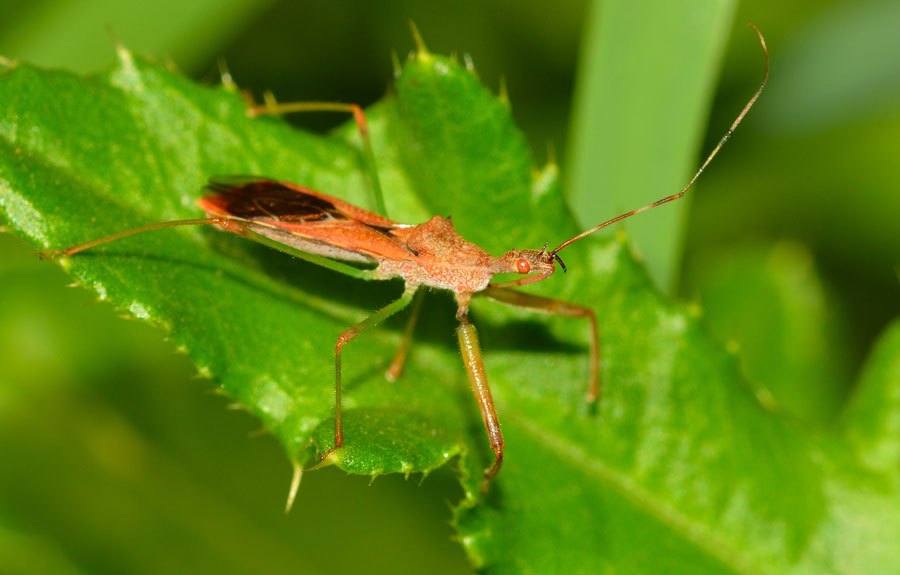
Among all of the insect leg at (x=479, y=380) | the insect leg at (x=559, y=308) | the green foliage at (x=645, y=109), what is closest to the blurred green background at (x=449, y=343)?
the green foliage at (x=645, y=109)

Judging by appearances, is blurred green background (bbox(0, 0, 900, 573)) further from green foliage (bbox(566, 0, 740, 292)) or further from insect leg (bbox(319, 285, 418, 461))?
insect leg (bbox(319, 285, 418, 461))

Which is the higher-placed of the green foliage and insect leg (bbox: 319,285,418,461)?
the green foliage

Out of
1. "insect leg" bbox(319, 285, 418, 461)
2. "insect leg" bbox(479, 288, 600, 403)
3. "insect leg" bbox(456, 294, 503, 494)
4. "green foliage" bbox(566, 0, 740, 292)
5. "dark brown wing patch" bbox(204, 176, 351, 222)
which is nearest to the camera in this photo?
"insect leg" bbox(319, 285, 418, 461)

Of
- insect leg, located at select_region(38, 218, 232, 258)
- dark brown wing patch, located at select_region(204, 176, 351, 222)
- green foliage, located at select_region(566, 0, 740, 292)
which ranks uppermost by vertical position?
green foliage, located at select_region(566, 0, 740, 292)

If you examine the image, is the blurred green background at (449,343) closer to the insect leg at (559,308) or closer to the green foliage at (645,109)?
the green foliage at (645,109)

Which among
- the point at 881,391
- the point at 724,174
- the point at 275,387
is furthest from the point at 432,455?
the point at 724,174

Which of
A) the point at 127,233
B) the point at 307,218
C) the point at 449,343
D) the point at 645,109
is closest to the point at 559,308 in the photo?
the point at 449,343

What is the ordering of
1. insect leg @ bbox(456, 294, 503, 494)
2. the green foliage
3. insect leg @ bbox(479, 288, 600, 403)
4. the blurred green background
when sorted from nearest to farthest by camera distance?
insect leg @ bbox(456, 294, 503, 494)
insect leg @ bbox(479, 288, 600, 403)
the blurred green background
the green foliage

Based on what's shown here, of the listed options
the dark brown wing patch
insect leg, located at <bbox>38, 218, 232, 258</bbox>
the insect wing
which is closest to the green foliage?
the insect wing
